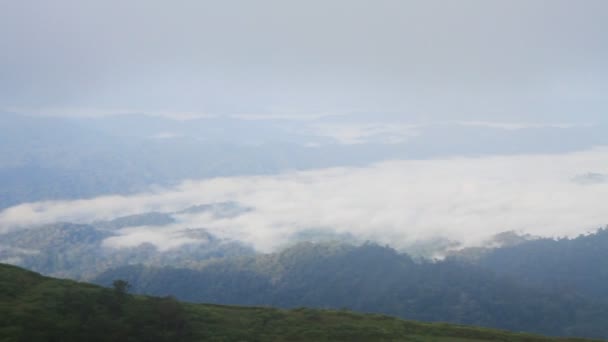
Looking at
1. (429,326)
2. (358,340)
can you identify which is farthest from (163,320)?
(429,326)

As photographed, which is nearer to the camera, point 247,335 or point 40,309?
point 40,309

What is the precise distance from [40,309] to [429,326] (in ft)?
137

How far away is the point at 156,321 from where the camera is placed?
48.2 m

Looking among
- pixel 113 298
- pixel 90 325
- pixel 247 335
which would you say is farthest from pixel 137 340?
pixel 247 335

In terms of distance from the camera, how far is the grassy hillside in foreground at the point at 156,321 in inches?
1709

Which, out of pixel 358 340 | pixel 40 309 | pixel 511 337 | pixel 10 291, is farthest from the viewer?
pixel 511 337

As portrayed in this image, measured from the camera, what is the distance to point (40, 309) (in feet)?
153

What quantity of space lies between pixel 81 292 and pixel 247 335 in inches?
630

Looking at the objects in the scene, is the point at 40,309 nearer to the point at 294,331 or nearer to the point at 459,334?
the point at 294,331

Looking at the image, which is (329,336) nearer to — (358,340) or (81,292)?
(358,340)

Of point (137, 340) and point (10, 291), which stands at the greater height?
point (10, 291)

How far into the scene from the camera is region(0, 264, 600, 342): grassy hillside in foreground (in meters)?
43.4

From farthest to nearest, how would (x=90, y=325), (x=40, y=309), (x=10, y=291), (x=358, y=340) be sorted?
(x=358, y=340) → (x=10, y=291) → (x=40, y=309) → (x=90, y=325)

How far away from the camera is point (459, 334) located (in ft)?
206
